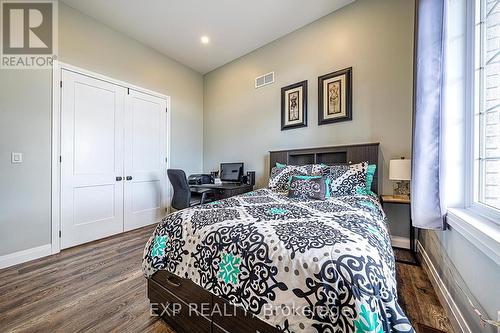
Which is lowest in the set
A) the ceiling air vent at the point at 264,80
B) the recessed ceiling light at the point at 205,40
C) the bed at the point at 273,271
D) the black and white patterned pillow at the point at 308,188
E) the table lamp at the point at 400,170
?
the bed at the point at 273,271

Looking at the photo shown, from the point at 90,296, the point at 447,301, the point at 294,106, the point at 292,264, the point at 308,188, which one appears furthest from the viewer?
the point at 294,106

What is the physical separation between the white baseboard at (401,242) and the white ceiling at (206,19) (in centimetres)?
309

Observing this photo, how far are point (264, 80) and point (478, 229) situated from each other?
328 centimetres

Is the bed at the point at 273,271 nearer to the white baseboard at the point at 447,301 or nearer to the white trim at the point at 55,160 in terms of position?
the white baseboard at the point at 447,301

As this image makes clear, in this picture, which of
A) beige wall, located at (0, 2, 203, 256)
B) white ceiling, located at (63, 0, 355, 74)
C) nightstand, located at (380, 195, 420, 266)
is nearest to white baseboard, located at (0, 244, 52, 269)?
beige wall, located at (0, 2, 203, 256)

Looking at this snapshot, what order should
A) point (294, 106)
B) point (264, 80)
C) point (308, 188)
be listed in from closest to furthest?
point (308, 188) < point (294, 106) < point (264, 80)

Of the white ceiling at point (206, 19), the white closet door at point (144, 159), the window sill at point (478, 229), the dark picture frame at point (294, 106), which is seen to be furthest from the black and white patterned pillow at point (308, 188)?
the white closet door at point (144, 159)

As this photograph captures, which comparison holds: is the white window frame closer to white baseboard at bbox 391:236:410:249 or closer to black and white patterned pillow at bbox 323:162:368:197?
black and white patterned pillow at bbox 323:162:368:197

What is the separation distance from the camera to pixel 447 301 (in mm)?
1402

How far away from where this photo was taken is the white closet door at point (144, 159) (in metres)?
3.27

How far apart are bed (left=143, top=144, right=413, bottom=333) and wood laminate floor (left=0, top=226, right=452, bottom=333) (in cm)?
30

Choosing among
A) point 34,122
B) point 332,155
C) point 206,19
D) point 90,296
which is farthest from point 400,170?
point 34,122

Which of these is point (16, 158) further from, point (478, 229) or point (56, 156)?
point (478, 229)

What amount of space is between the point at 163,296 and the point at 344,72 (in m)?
3.14
